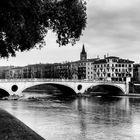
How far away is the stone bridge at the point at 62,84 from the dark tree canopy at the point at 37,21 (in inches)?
1658

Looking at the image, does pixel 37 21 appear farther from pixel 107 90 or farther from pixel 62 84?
pixel 107 90

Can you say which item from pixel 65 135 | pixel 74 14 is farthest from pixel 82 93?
pixel 74 14

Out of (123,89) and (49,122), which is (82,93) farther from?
(49,122)

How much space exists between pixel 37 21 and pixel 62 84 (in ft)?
180

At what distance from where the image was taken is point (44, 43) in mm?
22312

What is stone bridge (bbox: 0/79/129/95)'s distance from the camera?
63875 mm

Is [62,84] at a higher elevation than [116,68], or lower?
lower

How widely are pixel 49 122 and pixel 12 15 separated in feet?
52.6

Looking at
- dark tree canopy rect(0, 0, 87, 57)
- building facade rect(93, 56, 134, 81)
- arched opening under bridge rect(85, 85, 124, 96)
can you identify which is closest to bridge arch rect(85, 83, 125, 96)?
arched opening under bridge rect(85, 85, 124, 96)

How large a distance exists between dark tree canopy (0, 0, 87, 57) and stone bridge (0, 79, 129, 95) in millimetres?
42108

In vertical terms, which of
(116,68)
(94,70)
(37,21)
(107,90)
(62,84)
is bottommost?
(107,90)

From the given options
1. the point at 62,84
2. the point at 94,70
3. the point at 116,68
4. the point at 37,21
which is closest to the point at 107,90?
the point at 62,84

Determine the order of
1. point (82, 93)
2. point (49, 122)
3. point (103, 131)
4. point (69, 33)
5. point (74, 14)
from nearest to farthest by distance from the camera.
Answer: point (74, 14)
point (69, 33)
point (103, 131)
point (49, 122)
point (82, 93)

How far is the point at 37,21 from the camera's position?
18.5 m
